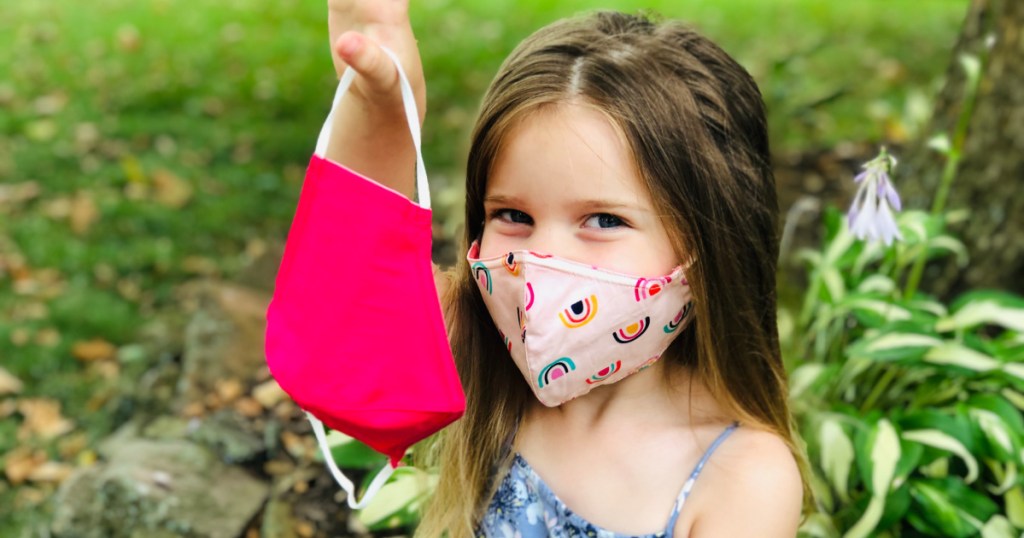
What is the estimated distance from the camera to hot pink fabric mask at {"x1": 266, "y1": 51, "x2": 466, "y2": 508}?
1389 mm

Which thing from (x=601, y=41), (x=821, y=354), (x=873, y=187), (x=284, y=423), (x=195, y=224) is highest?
(x=601, y=41)

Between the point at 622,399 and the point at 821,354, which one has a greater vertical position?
the point at 622,399

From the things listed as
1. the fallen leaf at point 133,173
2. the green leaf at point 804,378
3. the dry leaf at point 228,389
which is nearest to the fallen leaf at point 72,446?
the dry leaf at point 228,389

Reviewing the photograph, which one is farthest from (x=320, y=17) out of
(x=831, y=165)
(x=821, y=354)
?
(x=821, y=354)

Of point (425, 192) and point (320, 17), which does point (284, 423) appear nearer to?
point (425, 192)

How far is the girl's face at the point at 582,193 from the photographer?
156cm

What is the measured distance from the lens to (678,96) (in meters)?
1.66

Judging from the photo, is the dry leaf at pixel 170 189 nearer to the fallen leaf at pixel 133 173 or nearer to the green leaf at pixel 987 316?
the fallen leaf at pixel 133 173

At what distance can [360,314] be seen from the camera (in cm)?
144

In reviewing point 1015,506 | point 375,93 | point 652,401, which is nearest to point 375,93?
point 375,93

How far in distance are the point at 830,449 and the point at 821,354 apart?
19.8 inches

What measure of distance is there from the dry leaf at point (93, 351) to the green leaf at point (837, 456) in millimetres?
2710

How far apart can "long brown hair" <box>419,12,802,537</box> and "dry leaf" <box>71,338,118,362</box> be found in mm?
2341

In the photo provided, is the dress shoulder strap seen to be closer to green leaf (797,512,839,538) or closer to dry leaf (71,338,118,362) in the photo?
green leaf (797,512,839,538)
